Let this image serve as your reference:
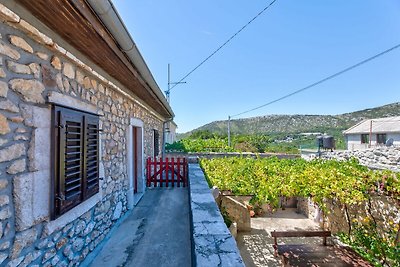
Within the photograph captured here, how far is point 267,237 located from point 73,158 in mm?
7942

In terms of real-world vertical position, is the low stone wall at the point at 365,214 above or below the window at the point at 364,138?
below

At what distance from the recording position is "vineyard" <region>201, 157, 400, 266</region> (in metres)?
5.32

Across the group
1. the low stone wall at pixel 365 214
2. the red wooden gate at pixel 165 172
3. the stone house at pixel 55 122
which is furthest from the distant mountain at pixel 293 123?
the stone house at pixel 55 122

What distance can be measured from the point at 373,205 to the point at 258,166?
3443 mm

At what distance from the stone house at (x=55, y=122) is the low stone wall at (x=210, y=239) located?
1.41 m

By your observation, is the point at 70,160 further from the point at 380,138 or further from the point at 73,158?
the point at 380,138

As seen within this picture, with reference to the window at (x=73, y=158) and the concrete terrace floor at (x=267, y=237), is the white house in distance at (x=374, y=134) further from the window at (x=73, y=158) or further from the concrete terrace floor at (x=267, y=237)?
the window at (x=73, y=158)

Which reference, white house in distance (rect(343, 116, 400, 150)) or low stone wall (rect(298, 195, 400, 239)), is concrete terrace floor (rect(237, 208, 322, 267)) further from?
white house in distance (rect(343, 116, 400, 150))

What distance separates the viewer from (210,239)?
2.41 m

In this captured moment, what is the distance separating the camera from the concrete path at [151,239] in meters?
2.91

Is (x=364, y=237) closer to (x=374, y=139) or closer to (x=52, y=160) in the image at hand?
(x=52, y=160)

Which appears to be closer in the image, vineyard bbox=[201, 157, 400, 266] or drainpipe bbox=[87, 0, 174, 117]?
drainpipe bbox=[87, 0, 174, 117]

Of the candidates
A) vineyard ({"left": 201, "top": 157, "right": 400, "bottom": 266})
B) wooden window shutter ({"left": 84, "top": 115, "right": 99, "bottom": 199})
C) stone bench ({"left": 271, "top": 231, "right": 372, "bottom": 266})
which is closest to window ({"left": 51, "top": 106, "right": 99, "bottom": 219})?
wooden window shutter ({"left": 84, "top": 115, "right": 99, "bottom": 199})

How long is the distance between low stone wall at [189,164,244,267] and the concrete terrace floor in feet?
13.7
